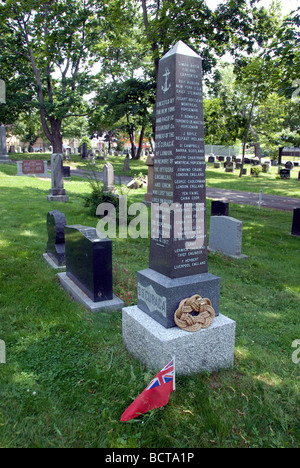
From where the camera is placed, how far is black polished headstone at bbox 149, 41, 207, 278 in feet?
11.3

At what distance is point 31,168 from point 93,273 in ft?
62.9

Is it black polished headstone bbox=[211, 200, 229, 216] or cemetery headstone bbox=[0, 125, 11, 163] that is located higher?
cemetery headstone bbox=[0, 125, 11, 163]

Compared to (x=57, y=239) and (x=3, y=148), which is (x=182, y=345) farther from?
(x=3, y=148)

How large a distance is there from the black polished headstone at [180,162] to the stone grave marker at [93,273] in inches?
53.3

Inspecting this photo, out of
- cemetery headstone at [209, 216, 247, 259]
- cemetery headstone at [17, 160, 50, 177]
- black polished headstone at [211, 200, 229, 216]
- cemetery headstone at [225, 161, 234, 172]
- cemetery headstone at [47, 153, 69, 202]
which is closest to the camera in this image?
cemetery headstone at [209, 216, 247, 259]

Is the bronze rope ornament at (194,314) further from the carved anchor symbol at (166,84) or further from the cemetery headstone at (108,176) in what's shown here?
the cemetery headstone at (108,176)

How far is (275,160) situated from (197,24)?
1560 inches

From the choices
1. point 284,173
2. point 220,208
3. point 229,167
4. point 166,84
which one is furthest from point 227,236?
point 229,167

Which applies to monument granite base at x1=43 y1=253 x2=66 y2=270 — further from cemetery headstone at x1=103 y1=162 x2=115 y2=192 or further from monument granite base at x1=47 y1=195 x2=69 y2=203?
cemetery headstone at x1=103 y1=162 x2=115 y2=192

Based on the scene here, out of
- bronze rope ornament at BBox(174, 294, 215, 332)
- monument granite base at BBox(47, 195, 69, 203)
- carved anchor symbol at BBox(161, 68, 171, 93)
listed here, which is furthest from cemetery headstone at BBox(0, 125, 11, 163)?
bronze rope ornament at BBox(174, 294, 215, 332)

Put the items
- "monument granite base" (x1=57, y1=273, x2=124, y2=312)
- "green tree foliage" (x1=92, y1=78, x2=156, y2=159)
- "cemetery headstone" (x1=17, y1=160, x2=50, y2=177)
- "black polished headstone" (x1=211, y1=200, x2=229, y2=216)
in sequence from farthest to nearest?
1. "green tree foliage" (x1=92, y1=78, x2=156, y2=159)
2. "cemetery headstone" (x1=17, y1=160, x2=50, y2=177)
3. "black polished headstone" (x1=211, y1=200, x2=229, y2=216)
4. "monument granite base" (x1=57, y1=273, x2=124, y2=312)

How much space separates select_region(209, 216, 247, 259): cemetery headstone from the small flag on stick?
5602 mm

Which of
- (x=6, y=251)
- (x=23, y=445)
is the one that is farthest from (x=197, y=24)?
(x=23, y=445)

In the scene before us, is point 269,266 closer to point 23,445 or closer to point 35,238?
point 35,238
